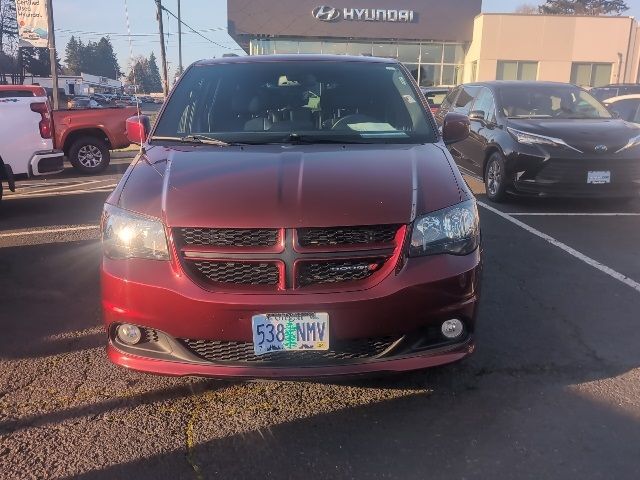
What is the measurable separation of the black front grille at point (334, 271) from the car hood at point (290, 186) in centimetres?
18

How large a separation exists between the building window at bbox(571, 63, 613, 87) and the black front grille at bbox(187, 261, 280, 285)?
36.6 m

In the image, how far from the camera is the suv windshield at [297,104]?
12.3 feet

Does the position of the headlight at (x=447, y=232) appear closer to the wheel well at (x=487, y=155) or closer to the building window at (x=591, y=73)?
the wheel well at (x=487, y=155)

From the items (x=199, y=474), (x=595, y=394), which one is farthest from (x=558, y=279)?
(x=199, y=474)

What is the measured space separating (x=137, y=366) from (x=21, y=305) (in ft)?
6.95

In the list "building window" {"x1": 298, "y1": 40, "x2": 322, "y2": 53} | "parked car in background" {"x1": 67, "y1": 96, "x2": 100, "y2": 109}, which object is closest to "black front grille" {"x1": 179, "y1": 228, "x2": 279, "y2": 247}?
"building window" {"x1": 298, "y1": 40, "x2": 322, "y2": 53}

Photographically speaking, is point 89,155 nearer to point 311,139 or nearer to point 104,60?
point 311,139

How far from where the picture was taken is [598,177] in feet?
23.4

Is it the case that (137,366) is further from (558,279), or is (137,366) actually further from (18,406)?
(558,279)

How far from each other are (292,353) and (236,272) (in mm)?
440

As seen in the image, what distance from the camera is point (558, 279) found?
481 cm

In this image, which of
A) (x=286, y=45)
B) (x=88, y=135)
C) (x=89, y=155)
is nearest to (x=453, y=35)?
(x=286, y=45)

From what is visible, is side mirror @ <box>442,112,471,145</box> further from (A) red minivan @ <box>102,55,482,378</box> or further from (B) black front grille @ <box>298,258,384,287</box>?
(B) black front grille @ <box>298,258,384,287</box>

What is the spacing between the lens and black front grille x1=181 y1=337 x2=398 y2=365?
2.63 metres
